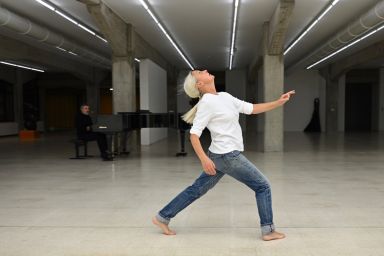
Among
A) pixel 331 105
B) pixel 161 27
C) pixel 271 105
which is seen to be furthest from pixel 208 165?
pixel 331 105

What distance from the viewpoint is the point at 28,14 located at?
1125cm

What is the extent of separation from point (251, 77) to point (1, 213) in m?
19.0

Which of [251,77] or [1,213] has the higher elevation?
[251,77]

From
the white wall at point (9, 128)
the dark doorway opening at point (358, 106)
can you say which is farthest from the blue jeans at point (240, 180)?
the dark doorway opening at point (358, 106)

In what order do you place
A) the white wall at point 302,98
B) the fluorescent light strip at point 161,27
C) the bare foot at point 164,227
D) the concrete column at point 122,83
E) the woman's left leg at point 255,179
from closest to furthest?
the woman's left leg at point 255,179, the bare foot at point 164,227, the fluorescent light strip at point 161,27, the concrete column at point 122,83, the white wall at point 302,98

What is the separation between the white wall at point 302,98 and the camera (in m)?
24.9

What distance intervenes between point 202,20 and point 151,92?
440cm

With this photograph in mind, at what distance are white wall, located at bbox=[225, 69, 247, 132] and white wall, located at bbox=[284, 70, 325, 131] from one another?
2.77 m

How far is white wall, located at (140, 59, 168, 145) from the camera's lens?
48.8 feet

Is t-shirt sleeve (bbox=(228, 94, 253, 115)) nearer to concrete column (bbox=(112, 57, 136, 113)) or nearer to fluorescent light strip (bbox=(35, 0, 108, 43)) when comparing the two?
fluorescent light strip (bbox=(35, 0, 108, 43))

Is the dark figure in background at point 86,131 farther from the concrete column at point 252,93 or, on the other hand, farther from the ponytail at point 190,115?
the concrete column at point 252,93

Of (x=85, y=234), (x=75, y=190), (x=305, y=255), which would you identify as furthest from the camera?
(x=75, y=190)

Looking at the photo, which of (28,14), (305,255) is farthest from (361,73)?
(305,255)

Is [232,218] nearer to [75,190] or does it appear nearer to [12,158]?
[75,190]
